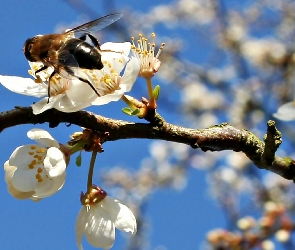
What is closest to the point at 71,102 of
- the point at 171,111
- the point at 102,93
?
the point at 102,93

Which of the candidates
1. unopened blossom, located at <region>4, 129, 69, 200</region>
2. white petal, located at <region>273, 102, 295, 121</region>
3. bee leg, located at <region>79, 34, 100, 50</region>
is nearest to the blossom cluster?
unopened blossom, located at <region>4, 129, 69, 200</region>

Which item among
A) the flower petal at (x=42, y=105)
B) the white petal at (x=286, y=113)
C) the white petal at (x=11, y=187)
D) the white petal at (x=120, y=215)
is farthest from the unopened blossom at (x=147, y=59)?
the white petal at (x=286, y=113)

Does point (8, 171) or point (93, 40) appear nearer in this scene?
point (8, 171)

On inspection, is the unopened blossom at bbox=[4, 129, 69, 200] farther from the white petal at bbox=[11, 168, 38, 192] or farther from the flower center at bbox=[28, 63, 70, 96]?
the flower center at bbox=[28, 63, 70, 96]

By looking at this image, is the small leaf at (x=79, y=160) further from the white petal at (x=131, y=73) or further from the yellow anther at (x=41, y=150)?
the white petal at (x=131, y=73)

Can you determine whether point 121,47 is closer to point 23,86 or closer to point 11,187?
point 23,86

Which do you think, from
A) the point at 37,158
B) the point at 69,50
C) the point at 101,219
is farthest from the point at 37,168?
the point at 69,50

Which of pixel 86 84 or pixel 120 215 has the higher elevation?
pixel 86 84
